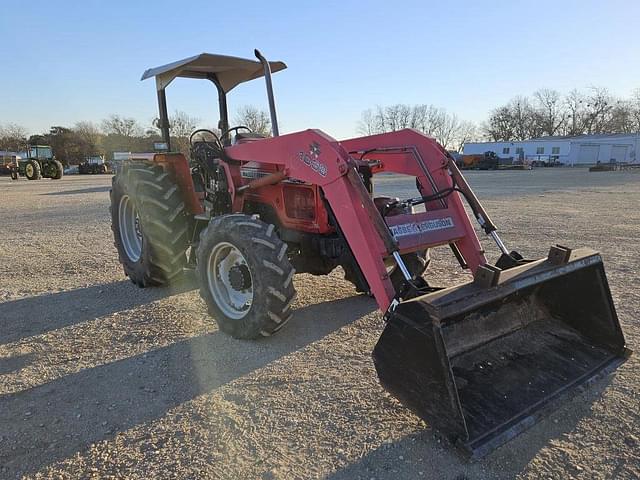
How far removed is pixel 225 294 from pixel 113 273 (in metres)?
2.85

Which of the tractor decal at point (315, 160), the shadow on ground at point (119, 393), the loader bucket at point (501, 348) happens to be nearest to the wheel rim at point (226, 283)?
Answer: the shadow on ground at point (119, 393)

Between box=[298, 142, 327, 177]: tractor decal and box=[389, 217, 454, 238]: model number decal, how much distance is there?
2.25 ft

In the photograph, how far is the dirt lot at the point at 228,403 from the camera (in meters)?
2.38

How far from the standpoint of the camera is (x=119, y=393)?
312 centimetres

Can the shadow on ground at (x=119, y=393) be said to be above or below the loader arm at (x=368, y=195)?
below

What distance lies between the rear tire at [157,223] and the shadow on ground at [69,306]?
0.20m

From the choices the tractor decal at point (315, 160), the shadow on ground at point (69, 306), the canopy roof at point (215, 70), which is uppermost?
the canopy roof at point (215, 70)

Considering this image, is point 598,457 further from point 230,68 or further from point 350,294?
point 230,68

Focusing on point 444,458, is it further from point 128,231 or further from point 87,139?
point 87,139

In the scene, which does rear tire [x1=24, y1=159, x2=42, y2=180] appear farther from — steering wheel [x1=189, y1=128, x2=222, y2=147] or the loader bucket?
the loader bucket

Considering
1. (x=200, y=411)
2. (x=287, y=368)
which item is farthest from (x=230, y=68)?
(x=200, y=411)

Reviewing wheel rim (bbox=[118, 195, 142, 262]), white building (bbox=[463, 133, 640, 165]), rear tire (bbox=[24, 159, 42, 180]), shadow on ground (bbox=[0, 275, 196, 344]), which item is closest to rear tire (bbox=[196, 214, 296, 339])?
shadow on ground (bbox=[0, 275, 196, 344])

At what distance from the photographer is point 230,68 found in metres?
5.39

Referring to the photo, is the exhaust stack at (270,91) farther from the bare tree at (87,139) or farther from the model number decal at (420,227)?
the bare tree at (87,139)
